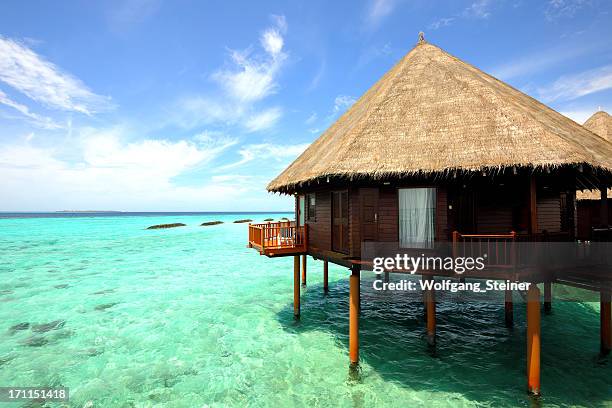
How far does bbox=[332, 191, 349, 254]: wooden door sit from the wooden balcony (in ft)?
6.13

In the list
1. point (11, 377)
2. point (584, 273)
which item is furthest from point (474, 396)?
point (11, 377)

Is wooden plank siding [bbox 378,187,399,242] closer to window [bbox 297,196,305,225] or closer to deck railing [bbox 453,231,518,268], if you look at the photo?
deck railing [bbox 453,231,518,268]

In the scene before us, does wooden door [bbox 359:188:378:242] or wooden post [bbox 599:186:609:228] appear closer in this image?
wooden door [bbox 359:188:378:242]

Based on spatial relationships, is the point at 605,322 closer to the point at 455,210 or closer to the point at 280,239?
the point at 455,210

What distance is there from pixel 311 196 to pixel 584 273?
1012 centimetres

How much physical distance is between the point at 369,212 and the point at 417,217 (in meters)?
1.66

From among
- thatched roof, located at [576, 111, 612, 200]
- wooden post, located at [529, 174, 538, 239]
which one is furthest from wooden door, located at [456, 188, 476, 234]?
thatched roof, located at [576, 111, 612, 200]

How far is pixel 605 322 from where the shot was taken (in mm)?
11953

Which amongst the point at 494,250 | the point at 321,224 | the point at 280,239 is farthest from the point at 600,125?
the point at 280,239

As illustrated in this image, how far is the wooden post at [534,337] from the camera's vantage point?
950 cm

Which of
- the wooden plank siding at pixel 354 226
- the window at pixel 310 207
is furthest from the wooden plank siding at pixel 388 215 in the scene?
the window at pixel 310 207

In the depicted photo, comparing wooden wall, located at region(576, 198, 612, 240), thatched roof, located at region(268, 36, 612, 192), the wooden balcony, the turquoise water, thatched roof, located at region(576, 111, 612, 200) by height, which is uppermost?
thatched roof, located at region(576, 111, 612, 200)

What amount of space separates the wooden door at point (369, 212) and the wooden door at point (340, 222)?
1.06 metres

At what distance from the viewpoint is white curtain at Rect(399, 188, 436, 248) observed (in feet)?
36.2
